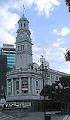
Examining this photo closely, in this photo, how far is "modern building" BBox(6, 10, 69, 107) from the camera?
163750 mm

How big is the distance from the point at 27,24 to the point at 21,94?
112ft

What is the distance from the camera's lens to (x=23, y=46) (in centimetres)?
16812

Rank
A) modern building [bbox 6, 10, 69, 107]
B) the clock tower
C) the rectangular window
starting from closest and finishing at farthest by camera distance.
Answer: modern building [bbox 6, 10, 69, 107], the rectangular window, the clock tower

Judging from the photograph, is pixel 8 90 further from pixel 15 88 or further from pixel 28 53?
pixel 28 53

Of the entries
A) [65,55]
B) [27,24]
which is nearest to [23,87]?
[27,24]

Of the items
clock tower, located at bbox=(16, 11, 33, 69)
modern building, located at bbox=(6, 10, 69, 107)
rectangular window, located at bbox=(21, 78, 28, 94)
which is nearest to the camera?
modern building, located at bbox=(6, 10, 69, 107)

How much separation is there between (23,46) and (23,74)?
13128mm

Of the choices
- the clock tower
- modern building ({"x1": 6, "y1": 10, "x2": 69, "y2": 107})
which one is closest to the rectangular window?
modern building ({"x1": 6, "y1": 10, "x2": 69, "y2": 107})

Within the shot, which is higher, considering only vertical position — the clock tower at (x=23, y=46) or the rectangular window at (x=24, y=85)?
the clock tower at (x=23, y=46)

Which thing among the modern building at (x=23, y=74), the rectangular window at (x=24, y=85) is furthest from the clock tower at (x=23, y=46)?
the rectangular window at (x=24, y=85)

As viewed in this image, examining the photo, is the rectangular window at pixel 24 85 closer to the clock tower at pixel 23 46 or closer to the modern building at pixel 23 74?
the modern building at pixel 23 74

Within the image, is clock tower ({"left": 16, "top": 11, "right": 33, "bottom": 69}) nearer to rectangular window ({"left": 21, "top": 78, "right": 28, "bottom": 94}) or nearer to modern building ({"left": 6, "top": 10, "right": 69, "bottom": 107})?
modern building ({"left": 6, "top": 10, "right": 69, "bottom": 107})

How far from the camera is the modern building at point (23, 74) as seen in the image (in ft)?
537

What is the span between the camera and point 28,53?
556 feet
